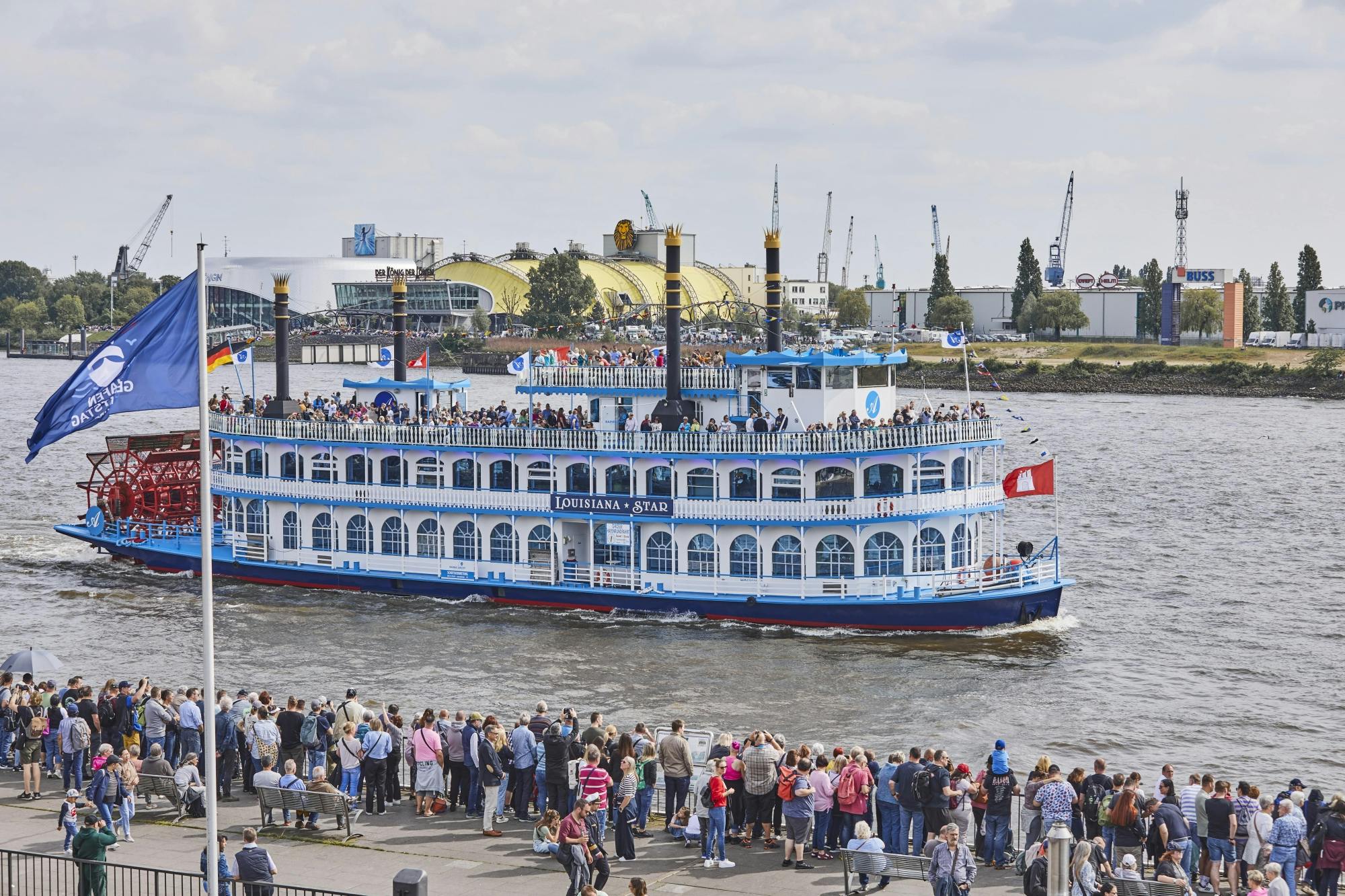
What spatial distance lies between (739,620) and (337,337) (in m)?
159

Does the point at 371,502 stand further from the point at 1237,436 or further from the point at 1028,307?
the point at 1028,307

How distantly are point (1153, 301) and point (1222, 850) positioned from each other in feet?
527

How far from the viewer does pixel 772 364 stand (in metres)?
44.6

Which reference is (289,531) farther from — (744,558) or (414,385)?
(744,558)

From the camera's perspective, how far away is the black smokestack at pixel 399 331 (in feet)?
184

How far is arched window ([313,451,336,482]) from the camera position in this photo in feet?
164

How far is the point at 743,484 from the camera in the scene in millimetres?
43688

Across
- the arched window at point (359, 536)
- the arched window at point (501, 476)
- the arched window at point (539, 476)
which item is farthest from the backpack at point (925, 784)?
the arched window at point (359, 536)

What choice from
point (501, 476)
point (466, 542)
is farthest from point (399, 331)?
point (466, 542)

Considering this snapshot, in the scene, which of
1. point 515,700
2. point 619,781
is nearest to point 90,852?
point 619,781

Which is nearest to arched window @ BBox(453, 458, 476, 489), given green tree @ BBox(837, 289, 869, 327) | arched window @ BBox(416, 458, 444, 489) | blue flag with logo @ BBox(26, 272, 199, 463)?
arched window @ BBox(416, 458, 444, 489)

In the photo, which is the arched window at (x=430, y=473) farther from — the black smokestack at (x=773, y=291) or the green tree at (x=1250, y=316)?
the green tree at (x=1250, y=316)

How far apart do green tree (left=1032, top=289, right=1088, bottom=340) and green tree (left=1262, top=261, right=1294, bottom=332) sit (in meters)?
19.8

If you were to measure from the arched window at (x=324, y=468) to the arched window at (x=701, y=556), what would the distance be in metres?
12.4
